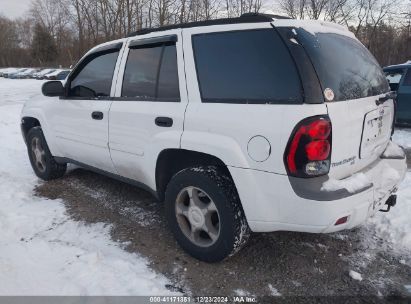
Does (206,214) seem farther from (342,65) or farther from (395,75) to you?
(395,75)

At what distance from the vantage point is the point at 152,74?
3391 mm

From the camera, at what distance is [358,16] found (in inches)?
1339

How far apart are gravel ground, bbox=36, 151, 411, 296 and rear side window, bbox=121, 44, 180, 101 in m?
1.34

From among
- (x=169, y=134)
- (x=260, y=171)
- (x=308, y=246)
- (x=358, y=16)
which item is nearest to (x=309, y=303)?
(x=308, y=246)

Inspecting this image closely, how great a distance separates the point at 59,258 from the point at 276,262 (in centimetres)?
186

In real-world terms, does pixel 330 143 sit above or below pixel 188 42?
below

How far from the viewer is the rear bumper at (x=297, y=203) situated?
244cm

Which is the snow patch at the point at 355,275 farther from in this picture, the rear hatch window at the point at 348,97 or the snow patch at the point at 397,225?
the rear hatch window at the point at 348,97

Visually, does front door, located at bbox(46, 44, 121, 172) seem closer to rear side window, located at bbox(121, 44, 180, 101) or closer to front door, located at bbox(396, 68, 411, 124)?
rear side window, located at bbox(121, 44, 180, 101)

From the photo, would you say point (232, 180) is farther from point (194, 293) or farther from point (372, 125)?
point (372, 125)

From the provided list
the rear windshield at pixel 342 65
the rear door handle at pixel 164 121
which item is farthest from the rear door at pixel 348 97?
the rear door handle at pixel 164 121

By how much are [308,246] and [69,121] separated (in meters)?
3.02

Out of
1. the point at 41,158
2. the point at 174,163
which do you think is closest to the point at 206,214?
the point at 174,163

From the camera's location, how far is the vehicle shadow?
2.83 meters
